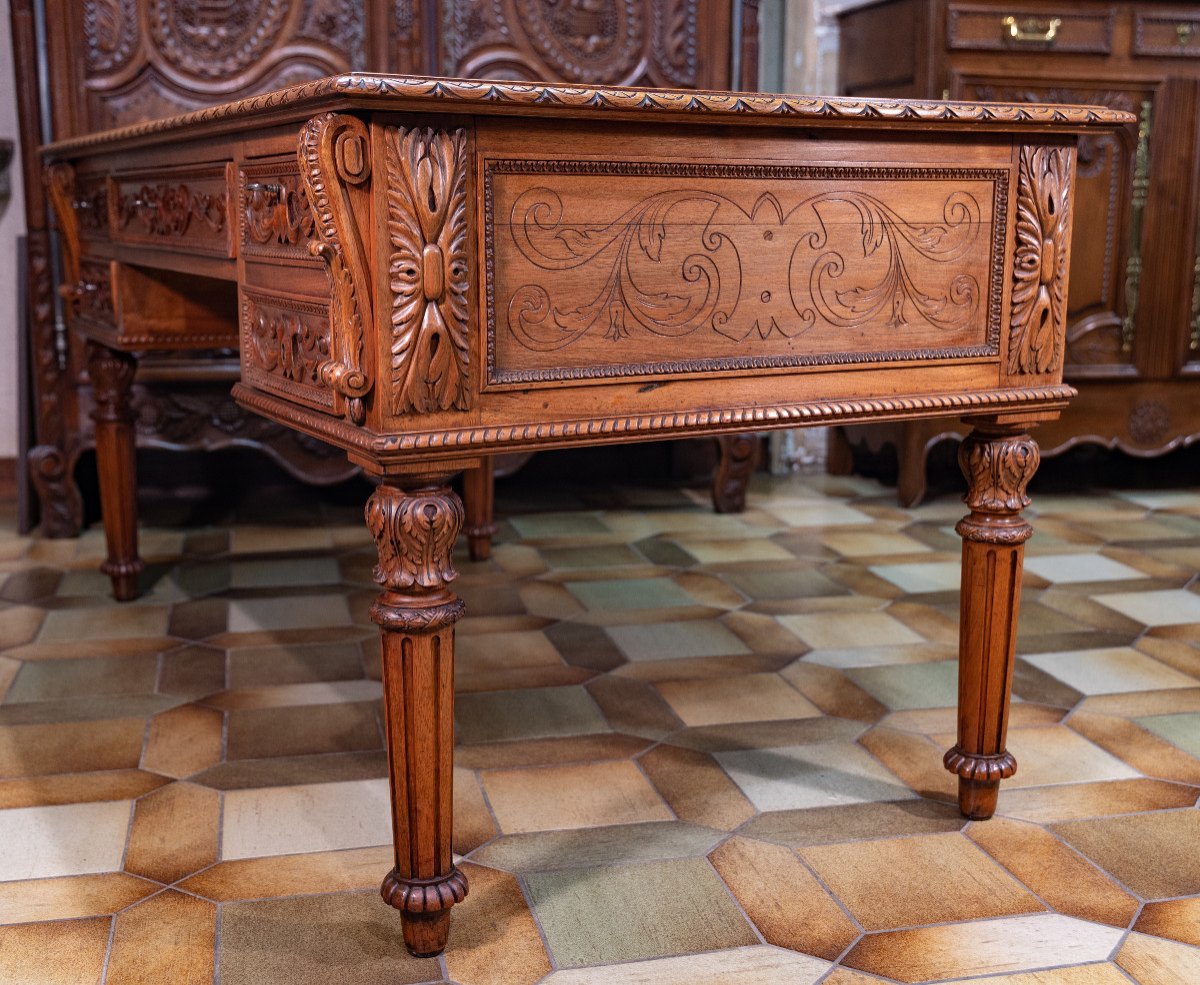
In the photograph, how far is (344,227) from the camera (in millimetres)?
1286

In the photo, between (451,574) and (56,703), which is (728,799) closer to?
(451,574)

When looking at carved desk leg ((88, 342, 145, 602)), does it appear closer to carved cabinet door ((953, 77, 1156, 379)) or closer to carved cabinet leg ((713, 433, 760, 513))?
carved cabinet leg ((713, 433, 760, 513))

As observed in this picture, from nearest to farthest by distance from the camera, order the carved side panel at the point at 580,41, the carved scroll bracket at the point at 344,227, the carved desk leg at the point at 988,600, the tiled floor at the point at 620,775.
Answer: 1. the carved scroll bracket at the point at 344,227
2. the tiled floor at the point at 620,775
3. the carved desk leg at the point at 988,600
4. the carved side panel at the point at 580,41

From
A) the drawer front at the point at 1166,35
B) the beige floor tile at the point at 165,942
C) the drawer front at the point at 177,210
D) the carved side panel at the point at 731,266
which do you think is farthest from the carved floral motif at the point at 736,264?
the drawer front at the point at 1166,35

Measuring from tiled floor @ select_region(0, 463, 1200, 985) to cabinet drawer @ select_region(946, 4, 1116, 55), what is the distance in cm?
141

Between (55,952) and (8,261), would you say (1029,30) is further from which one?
(55,952)

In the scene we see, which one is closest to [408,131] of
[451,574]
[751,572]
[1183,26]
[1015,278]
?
[451,574]

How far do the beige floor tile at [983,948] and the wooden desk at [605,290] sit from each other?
29 centimetres

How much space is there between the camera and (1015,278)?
1.67 m

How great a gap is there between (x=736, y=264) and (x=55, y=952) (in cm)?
110

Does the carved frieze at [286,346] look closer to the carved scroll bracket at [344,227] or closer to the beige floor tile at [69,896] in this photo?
the carved scroll bracket at [344,227]

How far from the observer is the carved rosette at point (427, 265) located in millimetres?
1273

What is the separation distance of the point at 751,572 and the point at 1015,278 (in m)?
1.58

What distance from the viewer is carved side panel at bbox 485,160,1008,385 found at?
1379 mm
